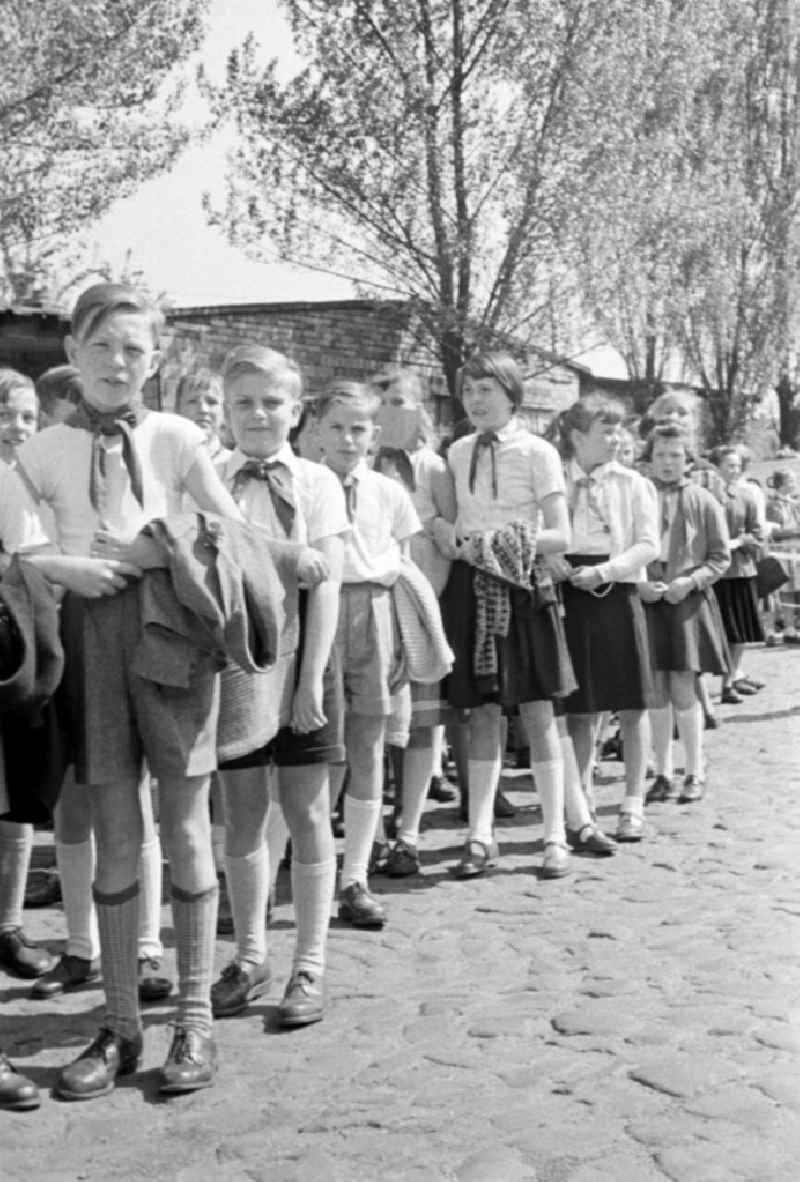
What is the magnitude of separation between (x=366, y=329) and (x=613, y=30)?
5959mm

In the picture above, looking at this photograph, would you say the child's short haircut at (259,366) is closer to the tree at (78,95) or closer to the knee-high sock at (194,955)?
the knee-high sock at (194,955)

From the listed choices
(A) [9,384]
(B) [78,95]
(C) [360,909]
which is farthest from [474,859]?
(B) [78,95]

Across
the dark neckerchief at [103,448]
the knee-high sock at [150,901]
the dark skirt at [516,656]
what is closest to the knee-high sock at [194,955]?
the knee-high sock at [150,901]

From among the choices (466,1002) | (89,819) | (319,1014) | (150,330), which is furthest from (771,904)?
(150,330)

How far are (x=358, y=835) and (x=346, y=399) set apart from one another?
1549 mm

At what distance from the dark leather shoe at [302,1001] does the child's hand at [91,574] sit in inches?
51.8

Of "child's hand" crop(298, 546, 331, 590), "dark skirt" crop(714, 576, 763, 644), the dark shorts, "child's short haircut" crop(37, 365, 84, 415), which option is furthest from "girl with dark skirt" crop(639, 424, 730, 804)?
"dark skirt" crop(714, 576, 763, 644)

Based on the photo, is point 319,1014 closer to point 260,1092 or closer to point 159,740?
point 260,1092

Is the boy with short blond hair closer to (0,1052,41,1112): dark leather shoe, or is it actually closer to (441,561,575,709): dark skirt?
(0,1052,41,1112): dark leather shoe

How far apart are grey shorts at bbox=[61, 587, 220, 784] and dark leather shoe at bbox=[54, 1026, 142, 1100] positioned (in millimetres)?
649

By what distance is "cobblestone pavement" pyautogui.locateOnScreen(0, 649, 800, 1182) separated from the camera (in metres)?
3.38

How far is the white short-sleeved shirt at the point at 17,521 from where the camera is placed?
399cm

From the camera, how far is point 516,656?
20.8ft

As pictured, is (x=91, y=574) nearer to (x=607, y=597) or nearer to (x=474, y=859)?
(x=474, y=859)
